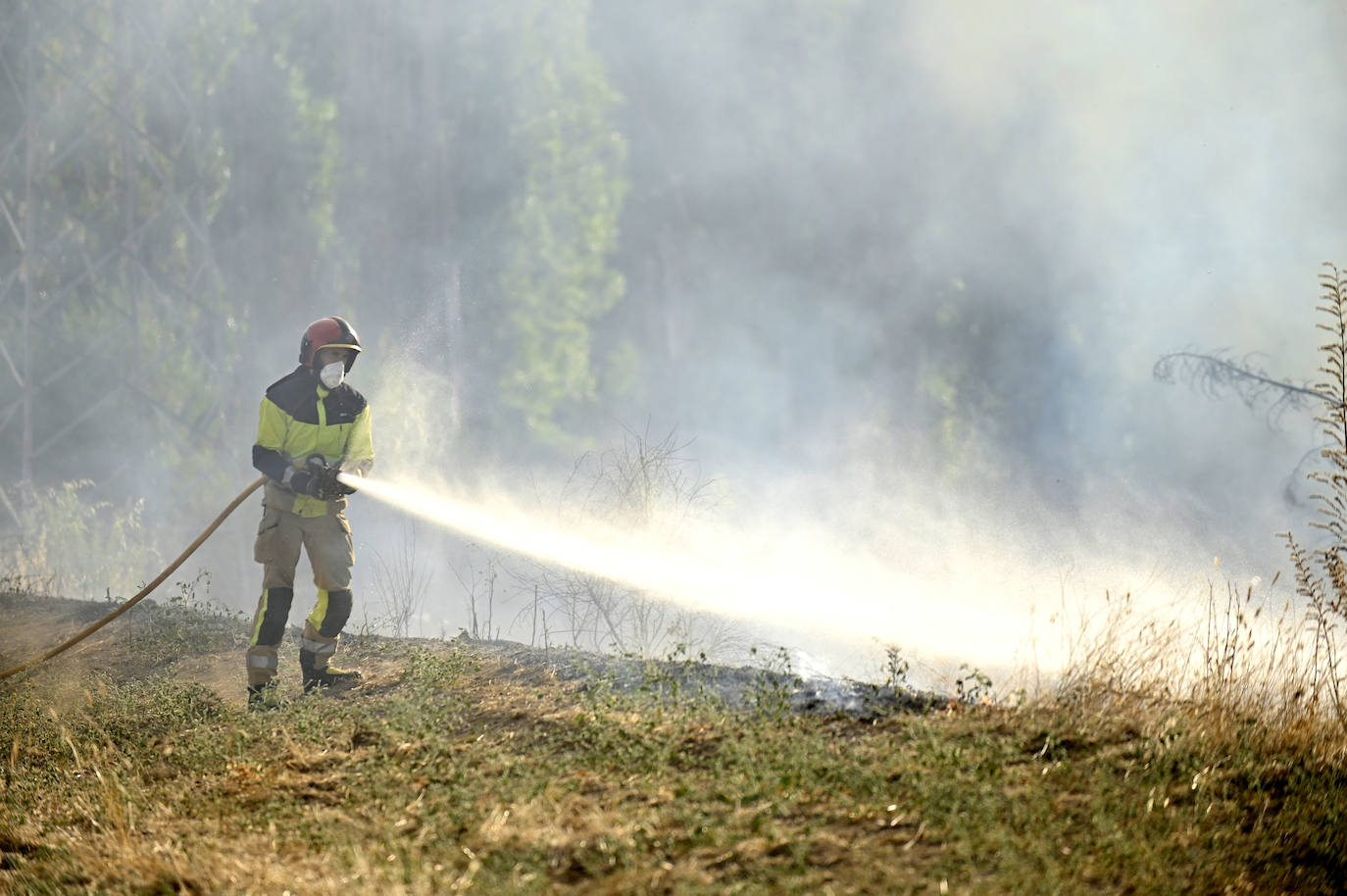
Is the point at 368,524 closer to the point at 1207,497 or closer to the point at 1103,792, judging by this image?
the point at 1207,497

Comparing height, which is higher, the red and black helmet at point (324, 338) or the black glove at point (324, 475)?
the red and black helmet at point (324, 338)

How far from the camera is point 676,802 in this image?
3.57 meters

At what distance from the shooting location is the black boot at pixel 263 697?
19.0ft

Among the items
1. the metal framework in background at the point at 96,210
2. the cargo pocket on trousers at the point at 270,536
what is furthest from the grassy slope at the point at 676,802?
the metal framework in background at the point at 96,210

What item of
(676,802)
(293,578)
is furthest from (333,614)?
(676,802)

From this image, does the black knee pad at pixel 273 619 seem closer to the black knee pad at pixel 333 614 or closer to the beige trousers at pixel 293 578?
the beige trousers at pixel 293 578

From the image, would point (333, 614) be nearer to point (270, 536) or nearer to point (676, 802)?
point (270, 536)

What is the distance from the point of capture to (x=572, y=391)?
48.8ft

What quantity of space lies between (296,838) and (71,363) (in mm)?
12661

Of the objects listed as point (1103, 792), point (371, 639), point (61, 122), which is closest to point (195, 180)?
point (61, 122)

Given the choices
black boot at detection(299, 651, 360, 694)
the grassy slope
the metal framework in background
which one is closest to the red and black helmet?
black boot at detection(299, 651, 360, 694)

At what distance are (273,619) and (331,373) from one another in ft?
4.82

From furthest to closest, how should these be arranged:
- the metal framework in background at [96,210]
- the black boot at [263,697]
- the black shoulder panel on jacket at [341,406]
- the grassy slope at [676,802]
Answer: the metal framework in background at [96,210] < the black shoulder panel on jacket at [341,406] < the black boot at [263,697] < the grassy slope at [676,802]

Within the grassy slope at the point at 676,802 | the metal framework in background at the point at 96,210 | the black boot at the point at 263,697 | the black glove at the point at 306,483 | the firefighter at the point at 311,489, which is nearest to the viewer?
the grassy slope at the point at 676,802
